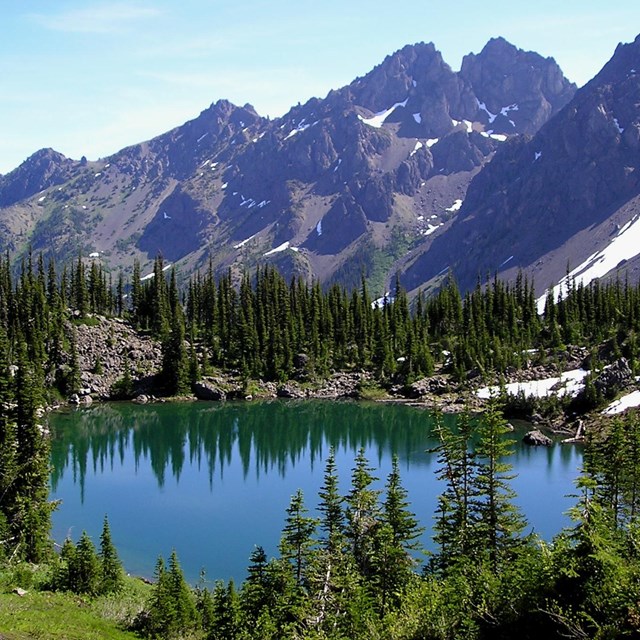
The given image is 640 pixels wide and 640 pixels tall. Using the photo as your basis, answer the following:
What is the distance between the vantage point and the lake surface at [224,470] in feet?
166

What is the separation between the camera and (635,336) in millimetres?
105250

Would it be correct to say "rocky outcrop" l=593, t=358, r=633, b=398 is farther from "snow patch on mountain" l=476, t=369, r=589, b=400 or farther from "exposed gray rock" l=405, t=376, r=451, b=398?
"exposed gray rock" l=405, t=376, r=451, b=398

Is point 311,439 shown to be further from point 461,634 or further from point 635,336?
point 461,634

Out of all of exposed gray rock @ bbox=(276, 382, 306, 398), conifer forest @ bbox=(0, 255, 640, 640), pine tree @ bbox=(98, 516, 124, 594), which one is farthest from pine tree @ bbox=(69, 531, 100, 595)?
exposed gray rock @ bbox=(276, 382, 306, 398)

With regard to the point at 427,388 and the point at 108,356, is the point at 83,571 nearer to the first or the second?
the point at 427,388

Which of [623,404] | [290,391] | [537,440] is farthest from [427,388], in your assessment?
[623,404]

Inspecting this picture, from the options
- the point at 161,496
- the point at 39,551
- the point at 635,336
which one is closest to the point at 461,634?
the point at 39,551

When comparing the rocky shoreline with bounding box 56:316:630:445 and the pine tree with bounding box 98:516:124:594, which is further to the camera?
the rocky shoreline with bounding box 56:316:630:445

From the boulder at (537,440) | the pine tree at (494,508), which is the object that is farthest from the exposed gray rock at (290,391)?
the pine tree at (494,508)

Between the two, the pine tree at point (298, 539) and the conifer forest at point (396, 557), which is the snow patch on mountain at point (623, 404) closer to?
the conifer forest at point (396, 557)

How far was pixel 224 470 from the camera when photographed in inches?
2995

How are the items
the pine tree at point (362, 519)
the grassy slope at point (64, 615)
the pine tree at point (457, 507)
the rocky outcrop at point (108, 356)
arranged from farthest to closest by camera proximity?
the rocky outcrop at point (108, 356) < the pine tree at point (362, 519) < the pine tree at point (457, 507) < the grassy slope at point (64, 615)

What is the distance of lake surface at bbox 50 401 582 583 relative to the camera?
50.6 m

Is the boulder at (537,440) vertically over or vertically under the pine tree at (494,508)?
under
